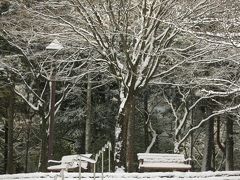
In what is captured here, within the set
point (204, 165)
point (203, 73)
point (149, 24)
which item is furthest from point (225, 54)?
point (204, 165)

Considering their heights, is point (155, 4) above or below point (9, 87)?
above

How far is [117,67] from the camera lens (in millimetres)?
13156

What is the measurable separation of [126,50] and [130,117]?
2.33 meters

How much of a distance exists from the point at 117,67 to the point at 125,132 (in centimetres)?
210

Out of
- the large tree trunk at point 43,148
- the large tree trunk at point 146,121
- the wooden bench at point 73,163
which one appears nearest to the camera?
the wooden bench at point 73,163

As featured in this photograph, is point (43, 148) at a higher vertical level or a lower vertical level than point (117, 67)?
lower

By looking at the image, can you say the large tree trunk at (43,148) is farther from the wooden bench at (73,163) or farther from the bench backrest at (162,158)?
the bench backrest at (162,158)

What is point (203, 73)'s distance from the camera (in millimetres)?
19703

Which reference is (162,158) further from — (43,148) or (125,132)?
(43,148)

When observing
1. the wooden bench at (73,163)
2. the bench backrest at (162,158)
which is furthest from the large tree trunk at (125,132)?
the bench backrest at (162,158)

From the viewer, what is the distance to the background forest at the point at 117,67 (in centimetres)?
1208

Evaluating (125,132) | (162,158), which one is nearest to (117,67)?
(125,132)

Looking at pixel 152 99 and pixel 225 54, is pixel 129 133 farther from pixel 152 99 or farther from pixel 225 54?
pixel 152 99

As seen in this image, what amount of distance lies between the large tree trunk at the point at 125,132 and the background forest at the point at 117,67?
0.03 metres
